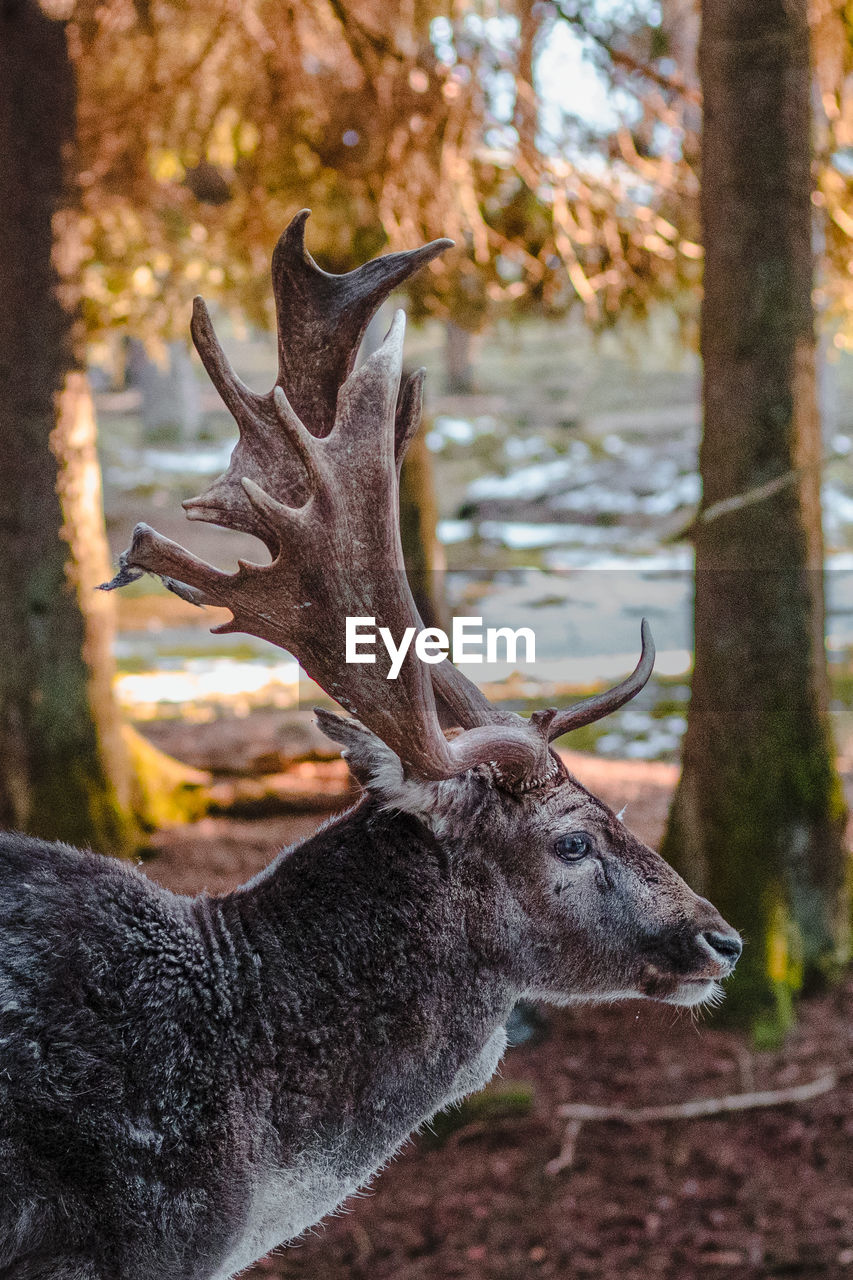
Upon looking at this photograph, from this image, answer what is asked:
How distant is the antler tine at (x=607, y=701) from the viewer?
10.2 ft

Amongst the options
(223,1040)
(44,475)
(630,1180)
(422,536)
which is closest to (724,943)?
(223,1040)

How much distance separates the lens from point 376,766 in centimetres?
298

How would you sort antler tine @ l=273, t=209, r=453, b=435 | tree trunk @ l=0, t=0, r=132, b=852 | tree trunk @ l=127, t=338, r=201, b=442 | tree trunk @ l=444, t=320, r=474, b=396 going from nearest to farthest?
antler tine @ l=273, t=209, r=453, b=435 < tree trunk @ l=0, t=0, r=132, b=852 < tree trunk @ l=127, t=338, r=201, b=442 < tree trunk @ l=444, t=320, r=474, b=396

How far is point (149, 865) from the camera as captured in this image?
7.33m

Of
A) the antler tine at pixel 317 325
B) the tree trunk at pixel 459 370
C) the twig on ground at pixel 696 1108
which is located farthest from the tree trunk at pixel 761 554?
the tree trunk at pixel 459 370

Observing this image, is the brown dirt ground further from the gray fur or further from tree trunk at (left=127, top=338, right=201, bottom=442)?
tree trunk at (left=127, top=338, right=201, bottom=442)

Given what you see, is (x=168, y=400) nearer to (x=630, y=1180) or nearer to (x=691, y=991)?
(x=630, y=1180)

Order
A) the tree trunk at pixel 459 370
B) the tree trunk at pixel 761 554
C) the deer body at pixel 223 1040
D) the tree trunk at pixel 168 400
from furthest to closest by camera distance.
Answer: the tree trunk at pixel 459 370, the tree trunk at pixel 168 400, the tree trunk at pixel 761 554, the deer body at pixel 223 1040

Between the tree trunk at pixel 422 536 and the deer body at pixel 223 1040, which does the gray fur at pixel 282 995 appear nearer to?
the deer body at pixel 223 1040

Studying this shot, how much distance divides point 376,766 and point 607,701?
0.63 m

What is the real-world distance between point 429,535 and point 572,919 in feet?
16.5

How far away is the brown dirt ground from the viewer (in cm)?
481

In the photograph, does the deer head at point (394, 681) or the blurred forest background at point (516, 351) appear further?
the blurred forest background at point (516, 351)

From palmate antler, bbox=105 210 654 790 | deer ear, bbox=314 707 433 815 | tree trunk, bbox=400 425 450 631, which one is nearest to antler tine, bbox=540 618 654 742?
palmate antler, bbox=105 210 654 790
